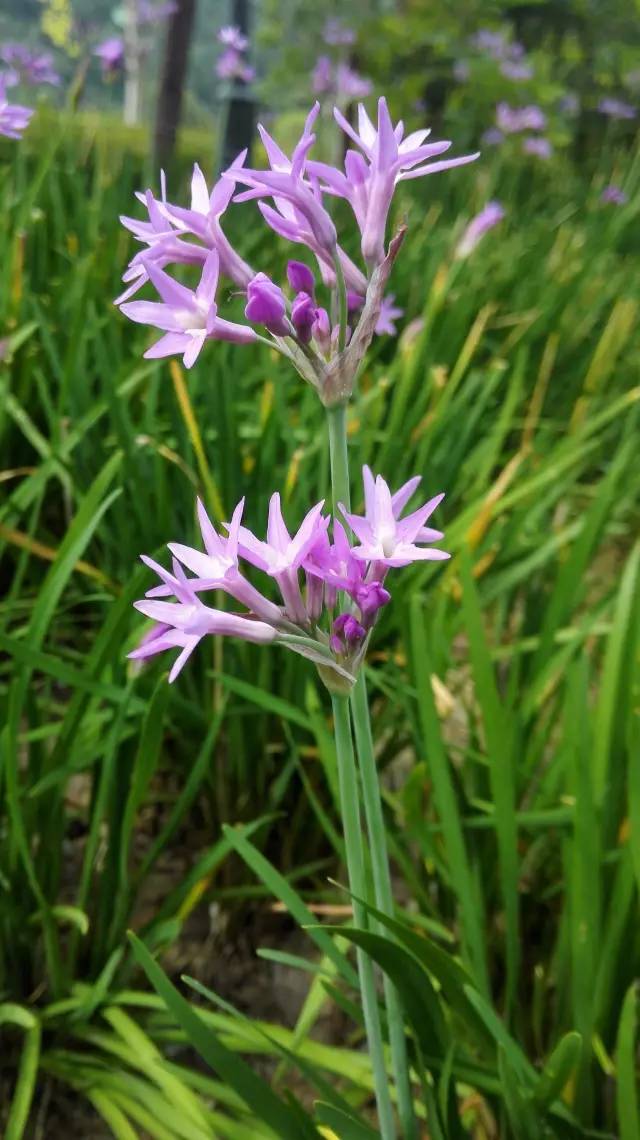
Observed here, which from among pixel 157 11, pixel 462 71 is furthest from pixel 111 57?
pixel 462 71

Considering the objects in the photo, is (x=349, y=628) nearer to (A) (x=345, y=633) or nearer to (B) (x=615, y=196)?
(A) (x=345, y=633)

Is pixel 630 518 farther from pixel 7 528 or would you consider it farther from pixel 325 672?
pixel 325 672

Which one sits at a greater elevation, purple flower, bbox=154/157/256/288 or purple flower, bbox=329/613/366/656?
purple flower, bbox=154/157/256/288

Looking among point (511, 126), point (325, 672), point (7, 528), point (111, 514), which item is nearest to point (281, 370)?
point (111, 514)

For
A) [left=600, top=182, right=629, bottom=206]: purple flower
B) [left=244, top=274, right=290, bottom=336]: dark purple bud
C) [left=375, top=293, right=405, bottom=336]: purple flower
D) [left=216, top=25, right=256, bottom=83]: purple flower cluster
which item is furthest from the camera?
[left=600, top=182, right=629, bottom=206]: purple flower

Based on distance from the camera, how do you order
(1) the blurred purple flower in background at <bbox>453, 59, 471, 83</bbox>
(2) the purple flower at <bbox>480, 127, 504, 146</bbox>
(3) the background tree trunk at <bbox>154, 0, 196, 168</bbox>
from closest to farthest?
1. (3) the background tree trunk at <bbox>154, 0, 196, 168</bbox>
2. (2) the purple flower at <bbox>480, 127, 504, 146</bbox>
3. (1) the blurred purple flower in background at <bbox>453, 59, 471, 83</bbox>

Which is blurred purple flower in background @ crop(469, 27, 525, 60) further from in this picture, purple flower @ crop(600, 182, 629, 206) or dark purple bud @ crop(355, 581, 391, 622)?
dark purple bud @ crop(355, 581, 391, 622)

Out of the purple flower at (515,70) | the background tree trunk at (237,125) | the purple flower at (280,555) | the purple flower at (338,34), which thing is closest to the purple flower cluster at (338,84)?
the purple flower at (338,34)

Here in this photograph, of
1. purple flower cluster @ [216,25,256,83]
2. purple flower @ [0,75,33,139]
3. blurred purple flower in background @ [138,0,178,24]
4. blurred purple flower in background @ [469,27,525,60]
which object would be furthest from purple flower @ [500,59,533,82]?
purple flower @ [0,75,33,139]
